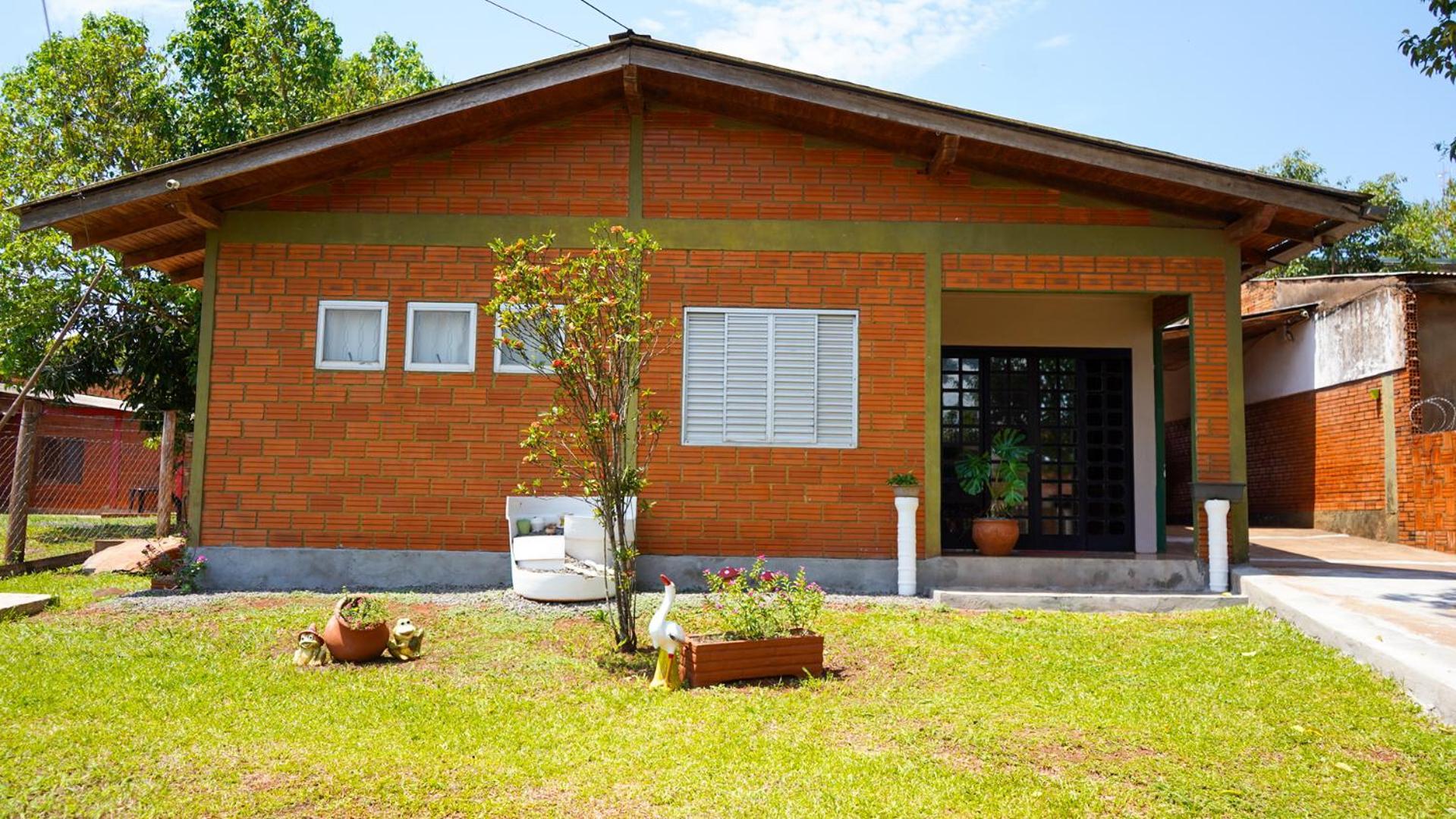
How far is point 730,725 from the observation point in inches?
211

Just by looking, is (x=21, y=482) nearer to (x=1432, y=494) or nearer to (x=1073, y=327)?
(x=1073, y=327)

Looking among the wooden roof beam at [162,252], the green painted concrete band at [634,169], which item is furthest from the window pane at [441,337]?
the wooden roof beam at [162,252]

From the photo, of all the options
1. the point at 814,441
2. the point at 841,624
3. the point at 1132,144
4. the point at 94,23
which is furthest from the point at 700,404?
the point at 94,23

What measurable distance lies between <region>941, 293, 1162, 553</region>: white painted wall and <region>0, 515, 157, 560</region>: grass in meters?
11.0

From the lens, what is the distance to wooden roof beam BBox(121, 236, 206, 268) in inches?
436

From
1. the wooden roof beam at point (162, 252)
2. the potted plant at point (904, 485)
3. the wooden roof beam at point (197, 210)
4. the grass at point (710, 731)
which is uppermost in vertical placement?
the wooden roof beam at point (197, 210)

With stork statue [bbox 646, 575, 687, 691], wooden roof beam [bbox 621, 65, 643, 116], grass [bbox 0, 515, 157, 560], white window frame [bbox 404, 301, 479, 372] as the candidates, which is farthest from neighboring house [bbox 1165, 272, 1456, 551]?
grass [bbox 0, 515, 157, 560]

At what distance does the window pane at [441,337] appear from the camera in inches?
401

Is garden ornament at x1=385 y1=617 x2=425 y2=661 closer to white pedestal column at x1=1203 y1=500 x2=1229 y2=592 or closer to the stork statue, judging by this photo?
the stork statue

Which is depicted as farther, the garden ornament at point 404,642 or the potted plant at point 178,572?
the potted plant at point 178,572

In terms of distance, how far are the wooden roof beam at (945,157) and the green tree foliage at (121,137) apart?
11.6 metres

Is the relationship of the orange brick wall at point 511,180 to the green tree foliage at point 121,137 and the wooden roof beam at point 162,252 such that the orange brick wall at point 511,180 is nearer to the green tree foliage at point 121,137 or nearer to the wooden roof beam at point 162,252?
the wooden roof beam at point 162,252

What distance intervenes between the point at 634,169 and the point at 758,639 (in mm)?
5484

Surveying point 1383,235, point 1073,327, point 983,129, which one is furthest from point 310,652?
point 1383,235
